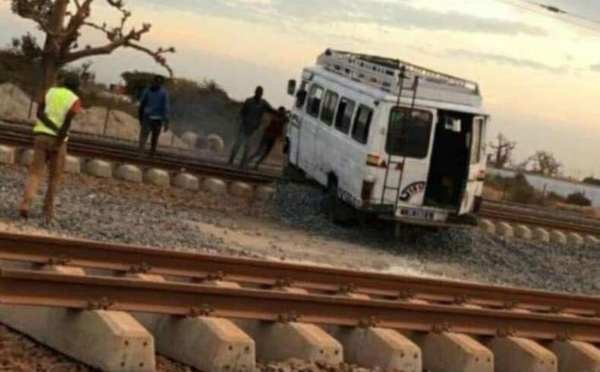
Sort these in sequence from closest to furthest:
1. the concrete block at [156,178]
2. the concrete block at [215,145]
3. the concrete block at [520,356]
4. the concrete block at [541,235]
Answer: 1. the concrete block at [520,356]
2. the concrete block at [156,178]
3. the concrete block at [541,235]
4. the concrete block at [215,145]

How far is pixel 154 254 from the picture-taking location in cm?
1055

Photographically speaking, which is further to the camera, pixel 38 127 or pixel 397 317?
pixel 38 127

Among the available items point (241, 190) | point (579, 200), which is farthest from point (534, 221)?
point (579, 200)

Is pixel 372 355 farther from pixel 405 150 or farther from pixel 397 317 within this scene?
pixel 405 150

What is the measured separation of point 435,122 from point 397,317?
392 inches

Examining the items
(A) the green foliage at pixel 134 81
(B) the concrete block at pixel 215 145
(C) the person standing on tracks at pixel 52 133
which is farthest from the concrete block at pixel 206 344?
(A) the green foliage at pixel 134 81

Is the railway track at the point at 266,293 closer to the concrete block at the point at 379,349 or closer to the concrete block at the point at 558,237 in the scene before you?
the concrete block at the point at 379,349

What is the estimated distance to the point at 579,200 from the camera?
5491cm

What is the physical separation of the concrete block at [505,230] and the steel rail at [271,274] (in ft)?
30.8

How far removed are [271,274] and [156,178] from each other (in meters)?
9.54

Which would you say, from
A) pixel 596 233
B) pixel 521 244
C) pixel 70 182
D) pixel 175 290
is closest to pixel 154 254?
A: pixel 175 290

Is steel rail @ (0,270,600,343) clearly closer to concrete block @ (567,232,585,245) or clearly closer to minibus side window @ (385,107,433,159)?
minibus side window @ (385,107,433,159)

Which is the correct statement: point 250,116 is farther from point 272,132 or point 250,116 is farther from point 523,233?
point 523,233

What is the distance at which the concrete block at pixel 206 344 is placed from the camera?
27.0ft
